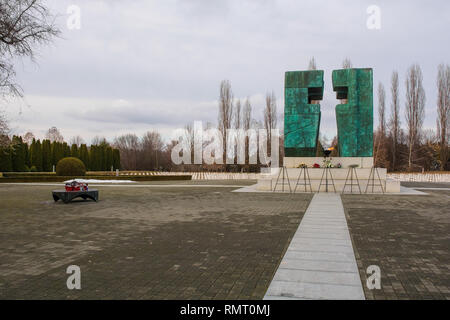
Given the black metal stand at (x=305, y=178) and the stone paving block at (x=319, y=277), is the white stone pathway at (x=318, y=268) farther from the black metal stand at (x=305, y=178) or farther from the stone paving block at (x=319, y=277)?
the black metal stand at (x=305, y=178)

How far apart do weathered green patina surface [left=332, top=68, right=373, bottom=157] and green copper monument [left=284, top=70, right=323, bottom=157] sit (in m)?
1.14

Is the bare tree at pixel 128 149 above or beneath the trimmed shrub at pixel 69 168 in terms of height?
above

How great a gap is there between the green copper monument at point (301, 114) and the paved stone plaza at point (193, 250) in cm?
751

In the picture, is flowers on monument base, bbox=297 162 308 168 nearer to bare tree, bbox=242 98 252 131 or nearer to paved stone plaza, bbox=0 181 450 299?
paved stone plaza, bbox=0 181 450 299

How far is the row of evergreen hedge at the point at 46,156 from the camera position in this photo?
3519 centimetres

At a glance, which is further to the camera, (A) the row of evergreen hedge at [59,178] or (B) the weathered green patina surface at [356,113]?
(A) the row of evergreen hedge at [59,178]

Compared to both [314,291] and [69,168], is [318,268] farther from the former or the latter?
[69,168]

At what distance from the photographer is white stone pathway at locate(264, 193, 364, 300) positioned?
360 cm

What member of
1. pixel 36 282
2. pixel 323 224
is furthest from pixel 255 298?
pixel 323 224

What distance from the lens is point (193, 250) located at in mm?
5352

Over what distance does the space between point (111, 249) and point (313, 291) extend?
3288mm

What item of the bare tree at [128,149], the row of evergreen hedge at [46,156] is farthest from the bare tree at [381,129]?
the bare tree at [128,149]

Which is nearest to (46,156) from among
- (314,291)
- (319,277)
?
(319,277)

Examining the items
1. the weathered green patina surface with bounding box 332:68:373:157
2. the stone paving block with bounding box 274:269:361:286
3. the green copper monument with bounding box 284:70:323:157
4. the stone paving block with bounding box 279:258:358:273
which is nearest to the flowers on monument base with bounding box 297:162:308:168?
the green copper monument with bounding box 284:70:323:157
